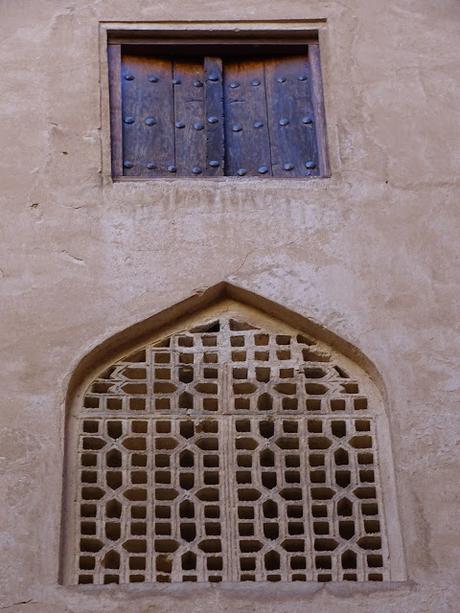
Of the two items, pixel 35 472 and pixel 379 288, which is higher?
pixel 379 288

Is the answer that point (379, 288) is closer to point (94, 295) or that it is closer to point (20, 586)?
point (94, 295)

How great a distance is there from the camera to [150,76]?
24.4ft

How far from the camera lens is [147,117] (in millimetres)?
7289

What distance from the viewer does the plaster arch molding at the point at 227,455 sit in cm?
596

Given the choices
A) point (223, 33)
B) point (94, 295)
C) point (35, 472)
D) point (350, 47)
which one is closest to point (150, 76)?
point (223, 33)

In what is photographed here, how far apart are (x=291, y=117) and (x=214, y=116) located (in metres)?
0.31

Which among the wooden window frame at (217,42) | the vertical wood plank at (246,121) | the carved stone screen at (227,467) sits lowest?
the carved stone screen at (227,467)

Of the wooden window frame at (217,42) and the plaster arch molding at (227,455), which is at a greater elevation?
the wooden window frame at (217,42)

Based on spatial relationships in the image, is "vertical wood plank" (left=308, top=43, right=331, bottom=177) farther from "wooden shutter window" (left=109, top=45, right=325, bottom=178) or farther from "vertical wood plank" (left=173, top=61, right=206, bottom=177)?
"vertical wood plank" (left=173, top=61, right=206, bottom=177)

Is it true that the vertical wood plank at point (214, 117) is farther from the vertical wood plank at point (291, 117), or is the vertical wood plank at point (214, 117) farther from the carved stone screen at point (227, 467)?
the carved stone screen at point (227, 467)

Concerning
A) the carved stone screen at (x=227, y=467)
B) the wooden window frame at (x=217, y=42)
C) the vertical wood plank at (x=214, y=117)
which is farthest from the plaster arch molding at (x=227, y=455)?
the wooden window frame at (x=217, y=42)

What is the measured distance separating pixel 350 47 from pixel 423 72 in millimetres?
324

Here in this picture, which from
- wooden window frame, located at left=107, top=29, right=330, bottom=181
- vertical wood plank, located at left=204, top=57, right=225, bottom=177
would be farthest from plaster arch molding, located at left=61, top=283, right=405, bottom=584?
wooden window frame, located at left=107, top=29, right=330, bottom=181

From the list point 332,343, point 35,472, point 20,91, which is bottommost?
point 35,472
